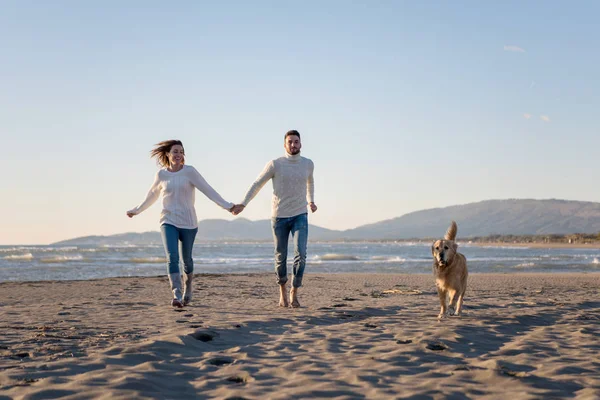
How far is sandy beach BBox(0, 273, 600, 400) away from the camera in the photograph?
11.8ft

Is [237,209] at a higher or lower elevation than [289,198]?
lower

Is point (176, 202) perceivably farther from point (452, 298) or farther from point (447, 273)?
point (452, 298)

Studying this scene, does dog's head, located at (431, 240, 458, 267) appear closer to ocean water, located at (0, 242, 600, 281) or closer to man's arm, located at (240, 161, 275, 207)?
man's arm, located at (240, 161, 275, 207)

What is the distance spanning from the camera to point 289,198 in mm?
7328

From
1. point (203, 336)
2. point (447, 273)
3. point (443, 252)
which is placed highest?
point (443, 252)

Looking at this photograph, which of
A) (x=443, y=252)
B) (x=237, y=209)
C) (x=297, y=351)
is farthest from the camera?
(x=237, y=209)

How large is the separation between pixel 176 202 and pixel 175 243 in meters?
0.51

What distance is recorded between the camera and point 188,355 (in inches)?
176

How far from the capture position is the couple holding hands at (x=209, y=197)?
712cm

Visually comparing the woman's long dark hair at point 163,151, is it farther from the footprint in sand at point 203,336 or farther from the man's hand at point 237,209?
the footprint in sand at point 203,336

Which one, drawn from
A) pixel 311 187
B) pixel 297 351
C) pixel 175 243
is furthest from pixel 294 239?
pixel 297 351

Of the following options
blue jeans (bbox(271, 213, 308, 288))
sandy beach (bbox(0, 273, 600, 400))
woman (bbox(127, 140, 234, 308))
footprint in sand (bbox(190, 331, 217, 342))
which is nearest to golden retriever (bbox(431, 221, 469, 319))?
sandy beach (bbox(0, 273, 600, 400))

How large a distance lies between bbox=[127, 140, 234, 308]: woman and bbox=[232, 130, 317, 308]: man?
0.61 metres

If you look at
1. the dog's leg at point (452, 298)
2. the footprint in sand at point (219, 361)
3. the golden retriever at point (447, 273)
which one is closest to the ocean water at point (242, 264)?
the dog's leg at point (452, 298)
